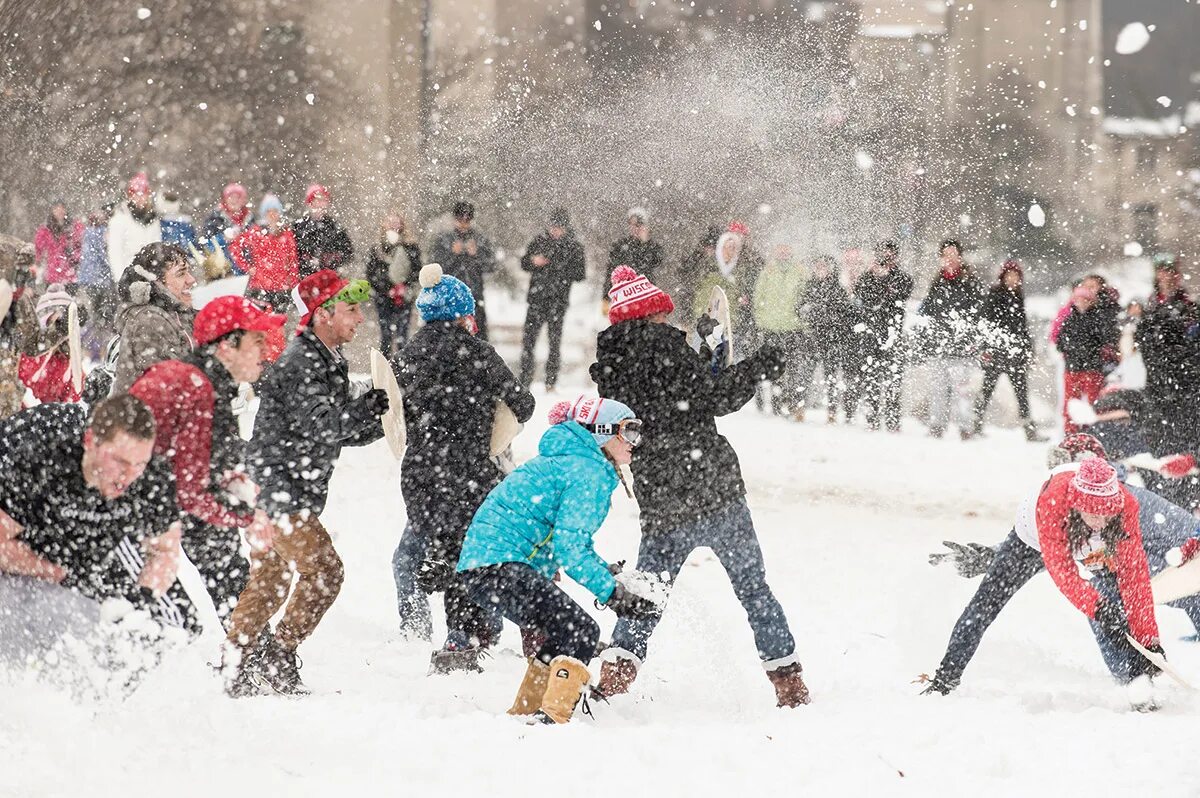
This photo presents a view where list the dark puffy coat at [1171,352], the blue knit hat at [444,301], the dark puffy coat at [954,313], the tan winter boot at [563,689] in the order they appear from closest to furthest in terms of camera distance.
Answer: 1. the tan winter boot at [563,689]
2. the blue knit hat at [444,301]
3. the dark puffy coat at [1171,352]
4. the dark puffy coat at [954,313]

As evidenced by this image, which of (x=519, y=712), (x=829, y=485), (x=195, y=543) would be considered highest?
(x=195, y=543)

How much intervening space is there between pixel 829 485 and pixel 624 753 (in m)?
6.30

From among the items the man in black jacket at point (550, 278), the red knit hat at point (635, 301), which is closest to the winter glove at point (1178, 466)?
the red knit hat at point (635, 301)

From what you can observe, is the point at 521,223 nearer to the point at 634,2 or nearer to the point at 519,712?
the point at 634,2

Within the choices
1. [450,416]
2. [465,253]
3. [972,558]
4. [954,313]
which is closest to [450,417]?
[450,416]

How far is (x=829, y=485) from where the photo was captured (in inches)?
410

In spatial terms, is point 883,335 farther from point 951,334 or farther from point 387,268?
point 387,268

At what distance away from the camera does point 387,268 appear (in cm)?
1149

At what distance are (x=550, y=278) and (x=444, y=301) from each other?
22.2ft

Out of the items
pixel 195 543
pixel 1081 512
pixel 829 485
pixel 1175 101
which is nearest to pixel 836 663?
pixel 1081 512

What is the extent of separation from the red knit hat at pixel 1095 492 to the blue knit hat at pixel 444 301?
7.53 ft

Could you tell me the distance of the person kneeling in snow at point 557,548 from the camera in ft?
15.2

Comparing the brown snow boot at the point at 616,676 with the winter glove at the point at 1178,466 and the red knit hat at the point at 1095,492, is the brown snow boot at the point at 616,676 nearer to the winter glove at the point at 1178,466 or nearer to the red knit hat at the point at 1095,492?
the red knit hat at the point at 1095,492

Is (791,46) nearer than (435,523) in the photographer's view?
No
